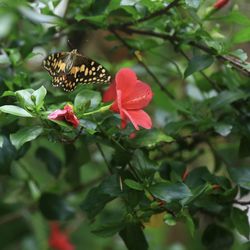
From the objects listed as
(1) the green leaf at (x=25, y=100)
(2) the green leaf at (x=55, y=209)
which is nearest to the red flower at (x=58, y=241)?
(2) the green leaf at (x=55, y=209)

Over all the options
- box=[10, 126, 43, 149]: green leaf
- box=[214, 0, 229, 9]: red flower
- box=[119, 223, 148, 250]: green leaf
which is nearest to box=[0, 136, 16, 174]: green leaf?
box=[10, 126, 43, 149]: green leaf

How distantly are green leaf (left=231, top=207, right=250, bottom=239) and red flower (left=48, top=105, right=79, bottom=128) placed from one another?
11.9 inches

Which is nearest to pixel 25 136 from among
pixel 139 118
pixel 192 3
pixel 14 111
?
pixel 14 111

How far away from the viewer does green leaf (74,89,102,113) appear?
0.68m

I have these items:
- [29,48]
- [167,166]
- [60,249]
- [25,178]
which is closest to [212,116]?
[167,166]

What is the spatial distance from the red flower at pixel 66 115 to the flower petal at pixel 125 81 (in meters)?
0.09

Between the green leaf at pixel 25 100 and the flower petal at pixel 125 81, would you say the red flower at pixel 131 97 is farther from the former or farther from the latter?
the green leaf at pixel 25 100

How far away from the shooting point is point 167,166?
87 cm

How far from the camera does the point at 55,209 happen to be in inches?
42.5

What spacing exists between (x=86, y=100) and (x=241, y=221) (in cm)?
31

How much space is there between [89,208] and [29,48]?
1.06ft

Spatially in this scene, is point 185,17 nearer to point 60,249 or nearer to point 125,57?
point 60,249

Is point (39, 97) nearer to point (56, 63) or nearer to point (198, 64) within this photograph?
point (56, 63)

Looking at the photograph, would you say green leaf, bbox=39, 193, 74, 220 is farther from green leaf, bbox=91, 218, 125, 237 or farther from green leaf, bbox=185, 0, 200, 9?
green leaf, bbox=185, 0, 200, 9
